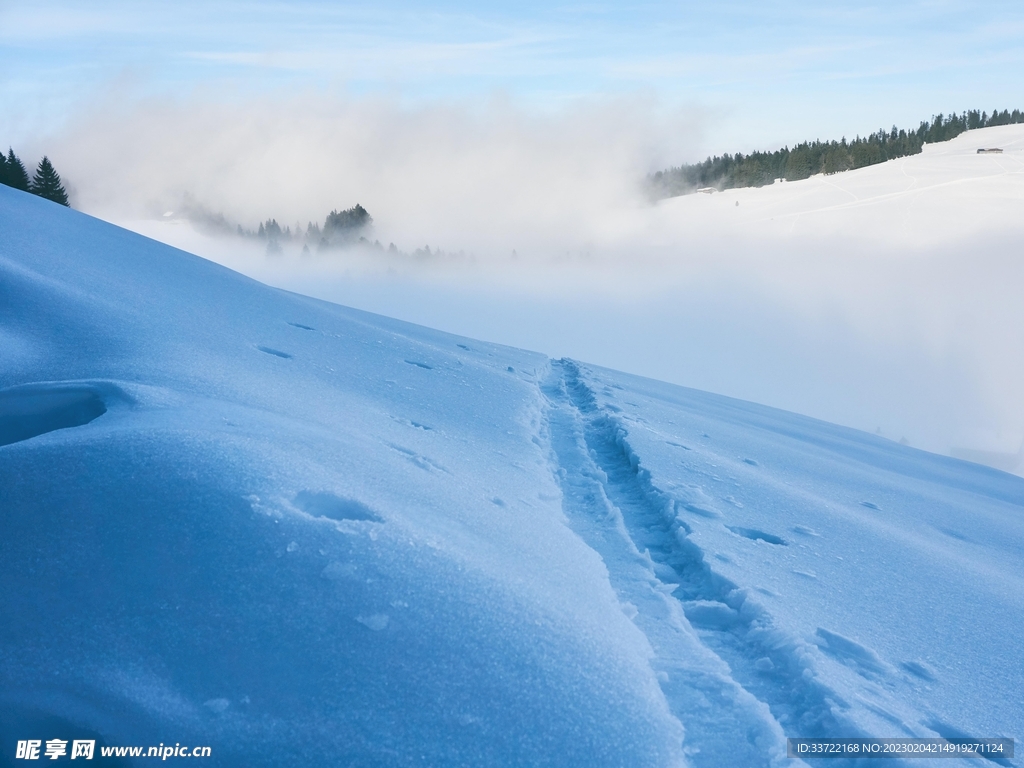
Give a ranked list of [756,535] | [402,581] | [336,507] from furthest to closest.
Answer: [756,535] < [336,507] < [402,581]

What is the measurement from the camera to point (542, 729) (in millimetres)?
2195

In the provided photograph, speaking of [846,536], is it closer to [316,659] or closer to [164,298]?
[316,659]

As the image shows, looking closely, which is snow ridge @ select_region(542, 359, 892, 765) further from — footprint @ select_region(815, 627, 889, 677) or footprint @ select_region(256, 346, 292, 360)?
footprint @ select_region(256, 346, 292, 360)

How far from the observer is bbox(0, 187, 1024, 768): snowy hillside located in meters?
2.14

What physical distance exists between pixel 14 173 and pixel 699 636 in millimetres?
39156

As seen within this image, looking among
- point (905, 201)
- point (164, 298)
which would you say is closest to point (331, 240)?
point (905, 201)

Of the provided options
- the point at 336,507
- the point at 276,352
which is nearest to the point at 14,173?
the point at 276,352

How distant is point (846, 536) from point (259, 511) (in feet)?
13.9

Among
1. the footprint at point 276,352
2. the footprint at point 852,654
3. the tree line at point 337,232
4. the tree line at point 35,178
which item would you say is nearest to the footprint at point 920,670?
the footprint at point 852,654

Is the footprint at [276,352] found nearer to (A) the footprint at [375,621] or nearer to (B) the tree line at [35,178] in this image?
(A) the footprint at [375,621]

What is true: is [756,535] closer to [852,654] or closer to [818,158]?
[852,654]

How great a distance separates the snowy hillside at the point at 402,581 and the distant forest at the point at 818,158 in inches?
2721

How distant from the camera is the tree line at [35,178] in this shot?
3123 centimetres

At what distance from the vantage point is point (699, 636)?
130 inches
